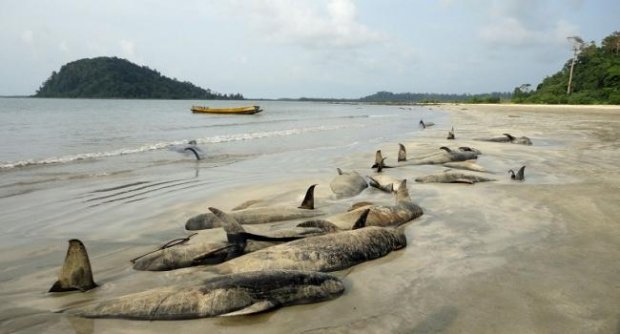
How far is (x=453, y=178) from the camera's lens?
35.6ft

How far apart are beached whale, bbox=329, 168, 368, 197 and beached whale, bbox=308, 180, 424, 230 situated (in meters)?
1.86

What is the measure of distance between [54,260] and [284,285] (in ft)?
10.7

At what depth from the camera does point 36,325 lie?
389 centimetres

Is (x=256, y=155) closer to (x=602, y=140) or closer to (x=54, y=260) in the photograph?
(x=54, y=260)

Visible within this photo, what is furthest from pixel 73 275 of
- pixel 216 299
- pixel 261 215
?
pixel 261 215

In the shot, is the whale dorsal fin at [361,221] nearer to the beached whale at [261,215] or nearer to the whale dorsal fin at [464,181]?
the beached whale at [261,215]

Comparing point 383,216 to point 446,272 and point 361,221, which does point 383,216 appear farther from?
point 446,272

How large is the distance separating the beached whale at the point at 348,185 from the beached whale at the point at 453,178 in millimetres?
1611

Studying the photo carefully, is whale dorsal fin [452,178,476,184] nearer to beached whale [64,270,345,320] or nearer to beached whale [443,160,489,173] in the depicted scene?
beached whale [443,160,489,173]

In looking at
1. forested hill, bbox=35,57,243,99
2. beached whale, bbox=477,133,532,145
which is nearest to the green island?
forested hill, bbox=35,57,243,99

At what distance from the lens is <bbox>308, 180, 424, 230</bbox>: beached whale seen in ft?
22.3

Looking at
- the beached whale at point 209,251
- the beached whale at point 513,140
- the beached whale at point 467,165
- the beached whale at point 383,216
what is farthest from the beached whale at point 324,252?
the beached whale at point 513,140

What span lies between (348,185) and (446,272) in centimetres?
503

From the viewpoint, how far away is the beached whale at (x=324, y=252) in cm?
507
